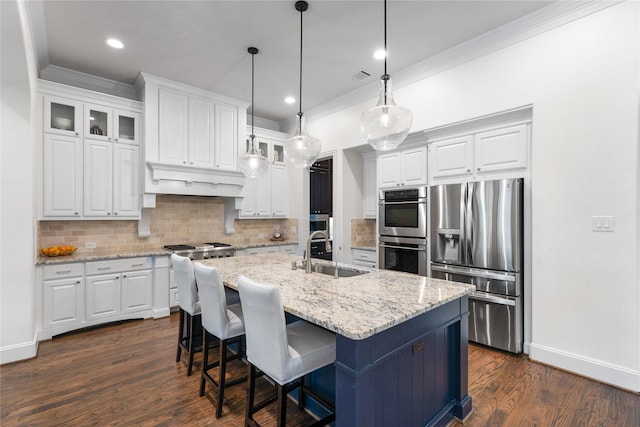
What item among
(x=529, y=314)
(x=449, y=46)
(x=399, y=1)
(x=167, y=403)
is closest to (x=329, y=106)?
(x=449, y=46)

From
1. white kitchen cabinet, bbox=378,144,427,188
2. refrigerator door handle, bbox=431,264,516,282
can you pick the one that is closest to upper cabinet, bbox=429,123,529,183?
white kitchen cabinet, bbox=378,144,427,188

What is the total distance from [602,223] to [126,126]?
17.0 ft

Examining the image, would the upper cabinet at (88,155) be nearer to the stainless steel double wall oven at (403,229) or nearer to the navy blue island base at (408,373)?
the stainless steel double wall oven at (403,229)

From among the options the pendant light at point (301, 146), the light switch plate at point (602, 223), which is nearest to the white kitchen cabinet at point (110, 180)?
the pendant light at point (301, 146)

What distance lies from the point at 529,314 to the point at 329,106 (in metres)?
3.77

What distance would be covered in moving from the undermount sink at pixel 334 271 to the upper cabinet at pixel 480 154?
5.61 feet

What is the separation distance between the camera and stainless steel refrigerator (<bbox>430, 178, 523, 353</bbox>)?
9.38 feet

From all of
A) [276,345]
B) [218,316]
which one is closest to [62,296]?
[218,316]

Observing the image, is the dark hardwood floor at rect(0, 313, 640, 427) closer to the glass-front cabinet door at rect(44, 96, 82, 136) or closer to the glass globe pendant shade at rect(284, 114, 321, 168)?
the glass globe pendant shade at rect(284, 114, 321, 168)

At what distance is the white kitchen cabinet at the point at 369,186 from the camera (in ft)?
16.1

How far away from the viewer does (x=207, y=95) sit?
4.42 meters

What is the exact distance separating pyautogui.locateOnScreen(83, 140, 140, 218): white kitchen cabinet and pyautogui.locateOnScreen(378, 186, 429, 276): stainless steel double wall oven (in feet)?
10.8

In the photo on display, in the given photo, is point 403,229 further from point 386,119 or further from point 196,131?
point 196,131

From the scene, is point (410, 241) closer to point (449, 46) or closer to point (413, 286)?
point (413, 286)
